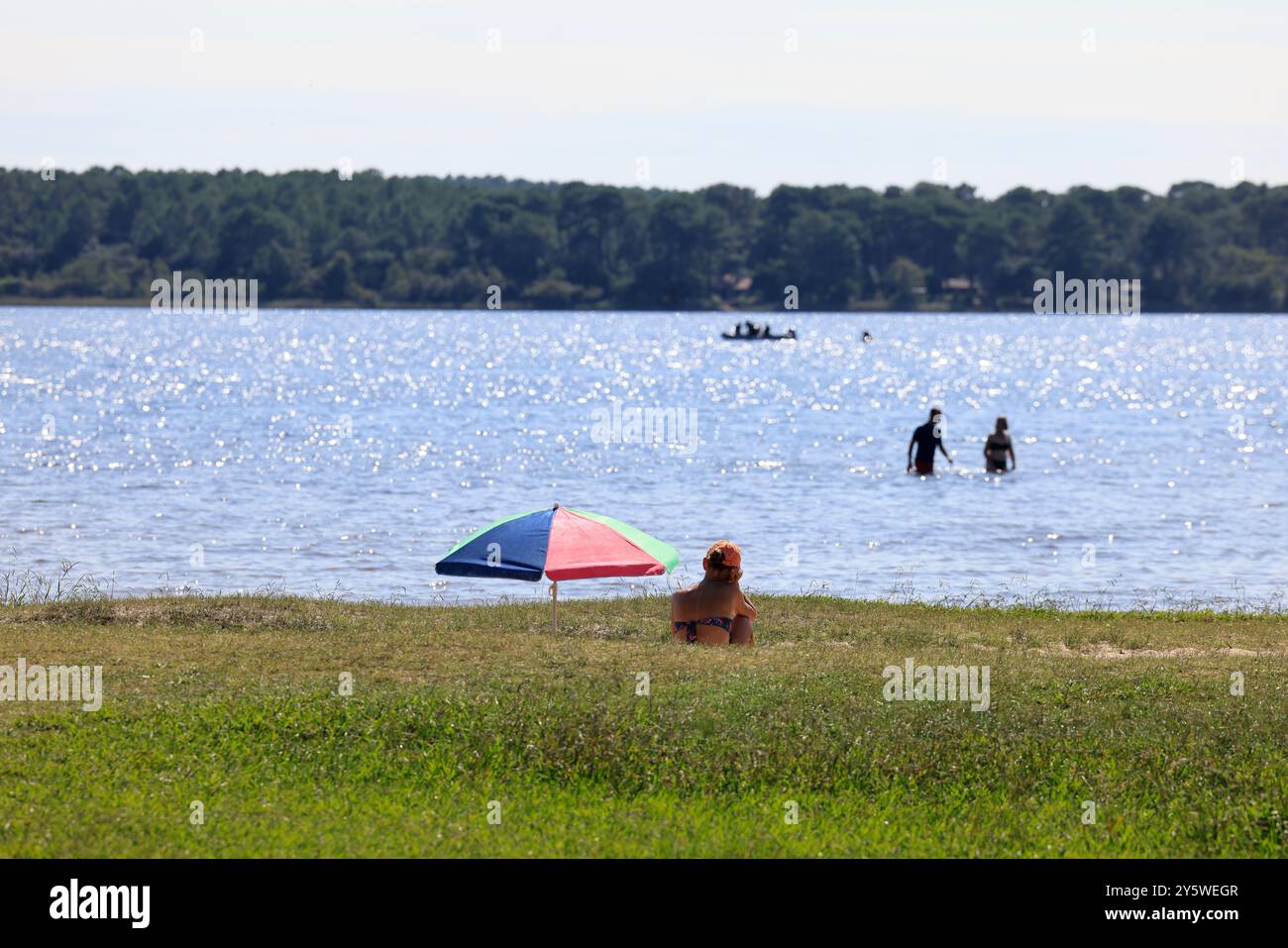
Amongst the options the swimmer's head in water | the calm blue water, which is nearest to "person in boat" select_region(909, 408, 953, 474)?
the calm blue water

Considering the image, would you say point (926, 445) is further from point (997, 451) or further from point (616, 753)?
point (616, 753)

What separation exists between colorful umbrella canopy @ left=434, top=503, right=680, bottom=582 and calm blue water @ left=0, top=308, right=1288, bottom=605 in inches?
332

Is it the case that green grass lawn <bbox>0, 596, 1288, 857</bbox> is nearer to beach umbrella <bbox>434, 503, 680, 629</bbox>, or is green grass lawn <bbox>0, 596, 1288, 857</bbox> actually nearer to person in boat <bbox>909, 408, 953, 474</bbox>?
beach umbrella <bbox>434, 503, 680, 629</bbox>

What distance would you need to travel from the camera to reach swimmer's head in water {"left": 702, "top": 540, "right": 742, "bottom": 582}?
15391 mm

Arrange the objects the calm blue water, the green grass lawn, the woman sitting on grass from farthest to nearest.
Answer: the calm blue water
the woman sitting on grass
the green grass lawn

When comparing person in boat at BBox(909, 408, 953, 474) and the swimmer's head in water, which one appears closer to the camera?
the swimmer's head in water

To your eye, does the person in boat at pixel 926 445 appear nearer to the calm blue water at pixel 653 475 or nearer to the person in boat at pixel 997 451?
the calm blue water at pixel 653 475

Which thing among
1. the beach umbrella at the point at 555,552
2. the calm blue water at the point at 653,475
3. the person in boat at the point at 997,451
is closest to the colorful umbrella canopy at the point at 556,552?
the beach umbrella at the point at 555,552

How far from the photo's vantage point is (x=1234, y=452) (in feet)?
183

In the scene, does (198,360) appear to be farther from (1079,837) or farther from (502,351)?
(1079,837)

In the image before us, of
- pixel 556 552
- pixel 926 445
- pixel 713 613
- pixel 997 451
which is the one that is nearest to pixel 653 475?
pixel 926 445

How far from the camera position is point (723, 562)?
15.5 metres

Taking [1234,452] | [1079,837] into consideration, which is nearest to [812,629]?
[1079,837]
